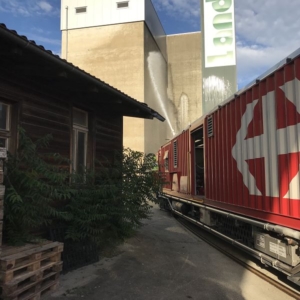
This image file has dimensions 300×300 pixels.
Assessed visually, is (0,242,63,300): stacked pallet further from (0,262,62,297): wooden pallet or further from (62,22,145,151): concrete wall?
(62,22,145,151): concrete wall

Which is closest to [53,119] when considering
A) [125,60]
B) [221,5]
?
[221,5]

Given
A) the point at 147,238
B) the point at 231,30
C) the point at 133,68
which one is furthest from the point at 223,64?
the point at 147,238

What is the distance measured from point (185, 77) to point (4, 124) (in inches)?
1229

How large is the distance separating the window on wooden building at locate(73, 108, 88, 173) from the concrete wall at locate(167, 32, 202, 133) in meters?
27.4

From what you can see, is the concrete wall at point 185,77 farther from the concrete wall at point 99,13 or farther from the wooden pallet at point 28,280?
the wooden pallet at point 28,280

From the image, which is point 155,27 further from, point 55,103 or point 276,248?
point 276,248

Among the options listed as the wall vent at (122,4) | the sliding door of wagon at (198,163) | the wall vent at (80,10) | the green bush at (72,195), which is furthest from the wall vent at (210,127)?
the wall vent at (80,10)

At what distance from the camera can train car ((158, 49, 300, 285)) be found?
4238 millimetres

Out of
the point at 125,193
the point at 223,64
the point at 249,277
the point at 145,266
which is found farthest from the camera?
the point at 223,64

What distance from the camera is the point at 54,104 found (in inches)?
228

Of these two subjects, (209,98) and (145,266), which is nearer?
(145,266)

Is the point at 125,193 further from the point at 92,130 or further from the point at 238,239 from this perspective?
the point at 238,239

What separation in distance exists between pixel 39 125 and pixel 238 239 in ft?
14.8

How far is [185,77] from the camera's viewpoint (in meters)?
34.4
